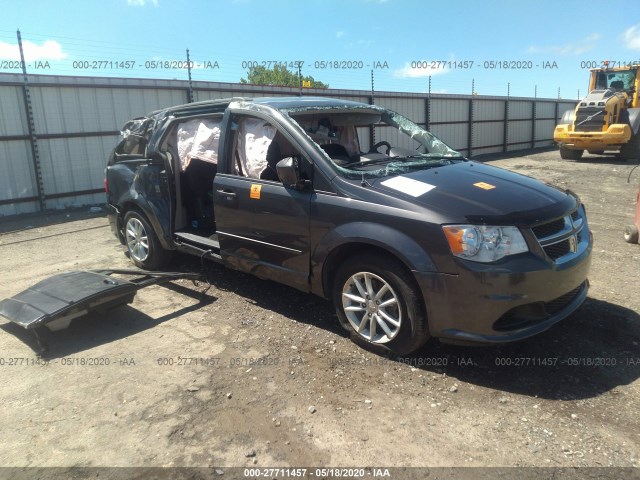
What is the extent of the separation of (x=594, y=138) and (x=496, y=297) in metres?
16.3

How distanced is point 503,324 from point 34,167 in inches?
393

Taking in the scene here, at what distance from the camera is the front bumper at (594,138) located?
15.7m

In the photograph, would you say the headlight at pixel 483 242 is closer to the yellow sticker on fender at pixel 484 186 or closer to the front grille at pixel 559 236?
the front grille at pixel 559 236

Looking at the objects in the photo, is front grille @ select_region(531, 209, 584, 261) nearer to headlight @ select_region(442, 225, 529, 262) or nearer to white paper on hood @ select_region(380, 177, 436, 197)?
headlight @ select_region(442, 225, 529, 262)

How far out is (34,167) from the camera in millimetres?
9766

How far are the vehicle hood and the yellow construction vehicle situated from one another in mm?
14918

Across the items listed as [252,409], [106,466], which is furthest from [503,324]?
[106,466]

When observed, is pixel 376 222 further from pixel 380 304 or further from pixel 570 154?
pixel 570 154

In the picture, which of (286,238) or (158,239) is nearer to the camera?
(286,238)

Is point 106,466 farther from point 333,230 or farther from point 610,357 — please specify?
point 610,357

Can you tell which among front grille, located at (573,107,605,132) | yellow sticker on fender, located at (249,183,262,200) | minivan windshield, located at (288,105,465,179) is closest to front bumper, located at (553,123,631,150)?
front grille, located at (573,107,605,132)

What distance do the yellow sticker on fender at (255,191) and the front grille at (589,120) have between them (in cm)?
Result: 1618

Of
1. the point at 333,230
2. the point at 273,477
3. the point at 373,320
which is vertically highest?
the point at 333,230

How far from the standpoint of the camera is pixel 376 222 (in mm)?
3201
